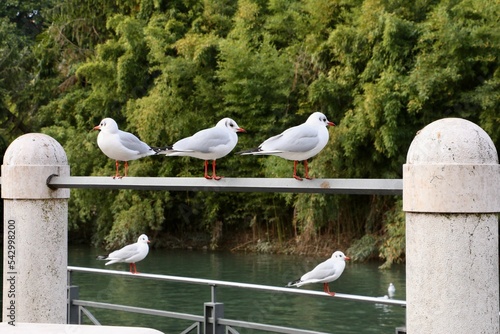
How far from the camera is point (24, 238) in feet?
17.4

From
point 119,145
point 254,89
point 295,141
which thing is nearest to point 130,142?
point 119,145

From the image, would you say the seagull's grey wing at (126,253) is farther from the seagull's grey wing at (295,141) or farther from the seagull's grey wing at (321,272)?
the seagull's grey wing at (295,141)

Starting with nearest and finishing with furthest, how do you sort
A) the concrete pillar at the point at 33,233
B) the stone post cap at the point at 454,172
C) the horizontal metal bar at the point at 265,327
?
1. the stone post cap at the point at 454,172
2. the horizontal metal bar at the point at 265,327
3. the concrete pillar at the point at 33,233

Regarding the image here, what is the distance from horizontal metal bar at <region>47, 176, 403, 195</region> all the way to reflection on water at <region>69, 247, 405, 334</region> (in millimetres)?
7950

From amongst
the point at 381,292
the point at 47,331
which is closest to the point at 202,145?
the point at 47,331

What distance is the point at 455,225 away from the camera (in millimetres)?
3699

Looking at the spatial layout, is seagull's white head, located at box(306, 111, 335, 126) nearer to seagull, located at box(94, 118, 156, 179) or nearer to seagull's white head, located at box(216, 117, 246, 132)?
seagull's white head, located at box(216, 117, 246, 132)

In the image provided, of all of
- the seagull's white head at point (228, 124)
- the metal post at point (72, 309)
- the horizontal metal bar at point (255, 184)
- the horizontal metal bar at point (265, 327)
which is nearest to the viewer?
the horizontal metal bar at point (255, 184)

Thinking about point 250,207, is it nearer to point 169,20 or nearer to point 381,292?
point 169,20

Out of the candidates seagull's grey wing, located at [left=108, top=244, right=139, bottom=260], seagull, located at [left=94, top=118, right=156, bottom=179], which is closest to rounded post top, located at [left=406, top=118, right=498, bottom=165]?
seagull, located at [left=94, top=118, right=156, bottom=179]

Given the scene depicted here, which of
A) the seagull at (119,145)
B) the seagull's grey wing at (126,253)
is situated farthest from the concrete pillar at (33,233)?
the seagull's grey wing at (126,253)

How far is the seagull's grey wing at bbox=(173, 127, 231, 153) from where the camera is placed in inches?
219

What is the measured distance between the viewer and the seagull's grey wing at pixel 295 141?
16.7ft

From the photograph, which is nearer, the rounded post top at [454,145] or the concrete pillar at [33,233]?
the rounded post top at [454,145]
